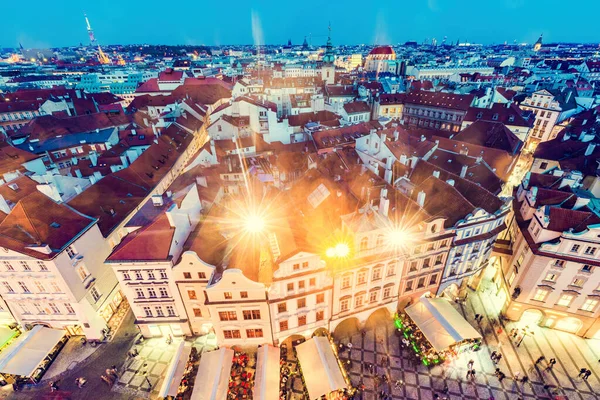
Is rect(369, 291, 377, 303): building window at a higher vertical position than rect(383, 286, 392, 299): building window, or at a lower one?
lower

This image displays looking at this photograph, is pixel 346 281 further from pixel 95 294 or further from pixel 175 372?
pixel 95 294

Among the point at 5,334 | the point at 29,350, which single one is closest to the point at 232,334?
the point at 29,350

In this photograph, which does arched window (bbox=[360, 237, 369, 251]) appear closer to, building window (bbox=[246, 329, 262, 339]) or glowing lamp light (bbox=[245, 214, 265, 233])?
glowing lamp light (bbox=[245, 214, 265, 233])

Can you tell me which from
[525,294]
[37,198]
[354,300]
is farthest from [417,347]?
[37,198]

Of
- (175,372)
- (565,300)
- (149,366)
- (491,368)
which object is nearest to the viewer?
(175,372)

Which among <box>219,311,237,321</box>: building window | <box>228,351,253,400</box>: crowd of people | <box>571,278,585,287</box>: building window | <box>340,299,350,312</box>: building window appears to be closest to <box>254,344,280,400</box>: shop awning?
<box>228,351,253,400</box>: crowd of people

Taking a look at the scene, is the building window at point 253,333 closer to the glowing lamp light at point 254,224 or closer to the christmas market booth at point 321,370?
the christmas market booth at point 321,370
